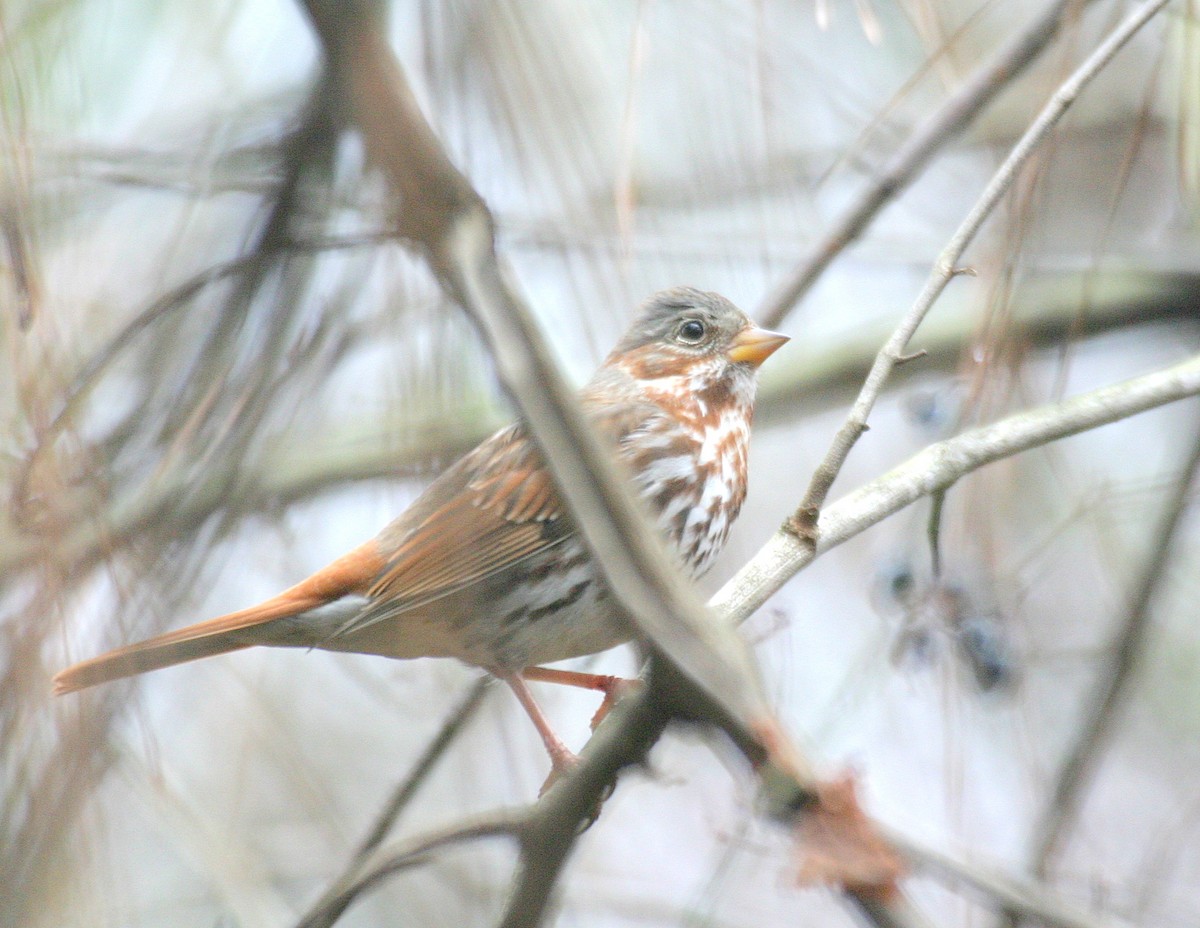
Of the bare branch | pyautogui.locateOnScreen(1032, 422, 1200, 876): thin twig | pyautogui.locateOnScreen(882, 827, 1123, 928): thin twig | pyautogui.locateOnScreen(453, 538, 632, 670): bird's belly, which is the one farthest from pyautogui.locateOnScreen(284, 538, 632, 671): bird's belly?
pyautogui.locateOnScreen(882, 827, 1123, 928): thin twig

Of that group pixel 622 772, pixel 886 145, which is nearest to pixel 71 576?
pixel 622 772

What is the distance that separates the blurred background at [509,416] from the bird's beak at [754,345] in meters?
0.29

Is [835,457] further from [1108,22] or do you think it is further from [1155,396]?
[1108,22]

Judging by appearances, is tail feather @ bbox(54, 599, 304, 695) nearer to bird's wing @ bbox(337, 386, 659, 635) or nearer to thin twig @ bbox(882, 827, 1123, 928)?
bird's wing @ bbox(337, 386, 659, 635)

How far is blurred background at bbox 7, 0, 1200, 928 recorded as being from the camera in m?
1.85

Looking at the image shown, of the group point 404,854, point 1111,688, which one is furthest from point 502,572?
point 1111,688

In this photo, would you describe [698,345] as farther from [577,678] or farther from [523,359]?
[523,359]

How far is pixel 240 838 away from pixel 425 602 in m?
1.17

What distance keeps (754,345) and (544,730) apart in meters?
1.50

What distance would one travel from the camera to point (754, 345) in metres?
4.18

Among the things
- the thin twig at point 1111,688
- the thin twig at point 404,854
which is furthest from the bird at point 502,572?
the thin twig at point 1111,688

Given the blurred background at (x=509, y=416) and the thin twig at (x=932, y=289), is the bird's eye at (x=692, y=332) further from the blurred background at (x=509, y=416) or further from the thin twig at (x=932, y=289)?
the thin twig at (x=932, y=289)

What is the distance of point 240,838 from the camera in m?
4.07

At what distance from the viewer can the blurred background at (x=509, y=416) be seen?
185 centimetres
